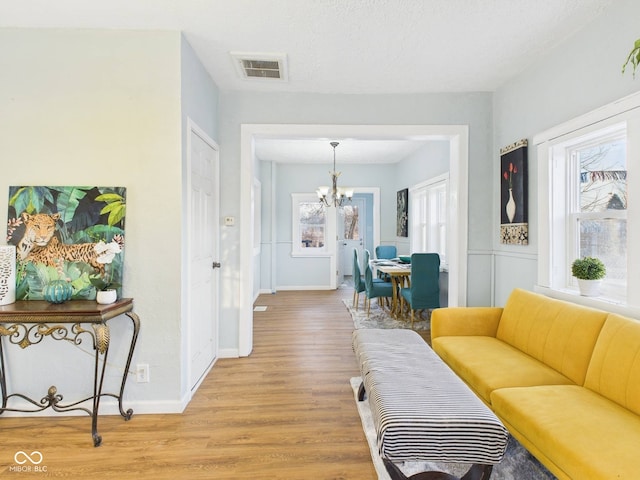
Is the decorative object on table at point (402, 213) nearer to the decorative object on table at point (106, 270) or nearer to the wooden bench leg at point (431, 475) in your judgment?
the wooden bench leg at point (431, 475)

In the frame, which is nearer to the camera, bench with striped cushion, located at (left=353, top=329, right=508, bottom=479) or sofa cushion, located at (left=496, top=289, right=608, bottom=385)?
bench with striped cushion, located at (left=353, top=329, right=508, bottom=479)

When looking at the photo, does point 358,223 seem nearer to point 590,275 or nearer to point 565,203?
point 565,203

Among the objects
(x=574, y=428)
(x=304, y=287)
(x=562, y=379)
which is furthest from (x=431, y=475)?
(x=304, y=287)

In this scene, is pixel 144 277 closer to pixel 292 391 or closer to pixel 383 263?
pixel 292 391

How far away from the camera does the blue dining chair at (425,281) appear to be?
4.00m

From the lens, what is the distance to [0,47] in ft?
7.38

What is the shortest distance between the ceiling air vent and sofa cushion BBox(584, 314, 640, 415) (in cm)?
281

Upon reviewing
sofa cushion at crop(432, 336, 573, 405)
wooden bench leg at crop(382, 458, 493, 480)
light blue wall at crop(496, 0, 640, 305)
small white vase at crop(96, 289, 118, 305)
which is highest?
light blue wall at crop(496, 0, 640, 305)

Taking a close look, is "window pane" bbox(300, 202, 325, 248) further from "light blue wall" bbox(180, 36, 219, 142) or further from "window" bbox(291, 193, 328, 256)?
"light blue wall" bbox(180, 36, 219, 142)

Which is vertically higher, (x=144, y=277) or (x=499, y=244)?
(x=499, y=244)

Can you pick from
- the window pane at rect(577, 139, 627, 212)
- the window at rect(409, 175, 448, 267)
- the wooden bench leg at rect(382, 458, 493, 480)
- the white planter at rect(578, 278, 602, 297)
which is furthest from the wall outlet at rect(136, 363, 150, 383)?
the window at rect(409, 175, 448, 267)

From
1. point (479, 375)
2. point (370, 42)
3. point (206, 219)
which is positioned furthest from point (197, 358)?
point (370, 42)

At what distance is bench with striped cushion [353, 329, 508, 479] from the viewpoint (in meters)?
1.38

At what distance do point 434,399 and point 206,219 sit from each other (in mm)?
2264
